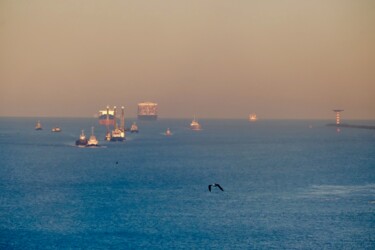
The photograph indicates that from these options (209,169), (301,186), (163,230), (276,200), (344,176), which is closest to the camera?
(163,230)

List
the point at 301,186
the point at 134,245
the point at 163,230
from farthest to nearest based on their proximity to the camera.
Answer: the point at 301,186
the point at 163,230
the point at 134,245

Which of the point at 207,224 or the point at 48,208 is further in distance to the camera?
the point at 48,208

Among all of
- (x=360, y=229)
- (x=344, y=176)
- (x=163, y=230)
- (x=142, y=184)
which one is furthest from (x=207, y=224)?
(x=344, y=176)

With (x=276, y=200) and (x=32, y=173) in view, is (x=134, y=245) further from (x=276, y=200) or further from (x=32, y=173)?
(x=32, y=173)

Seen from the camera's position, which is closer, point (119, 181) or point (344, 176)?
point (119, 181)

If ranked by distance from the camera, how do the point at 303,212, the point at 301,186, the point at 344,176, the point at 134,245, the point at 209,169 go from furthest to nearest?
the point at 209,169 < the point at 344,176 < the point at 301,186 < the point at 303,212 < the point at 134,245

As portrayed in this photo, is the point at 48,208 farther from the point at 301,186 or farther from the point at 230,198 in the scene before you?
the point at 301,186

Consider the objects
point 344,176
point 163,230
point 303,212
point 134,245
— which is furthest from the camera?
point 344,176

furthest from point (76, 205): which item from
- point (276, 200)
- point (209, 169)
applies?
point (209, 169)

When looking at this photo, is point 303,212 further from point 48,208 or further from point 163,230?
point 48,208
